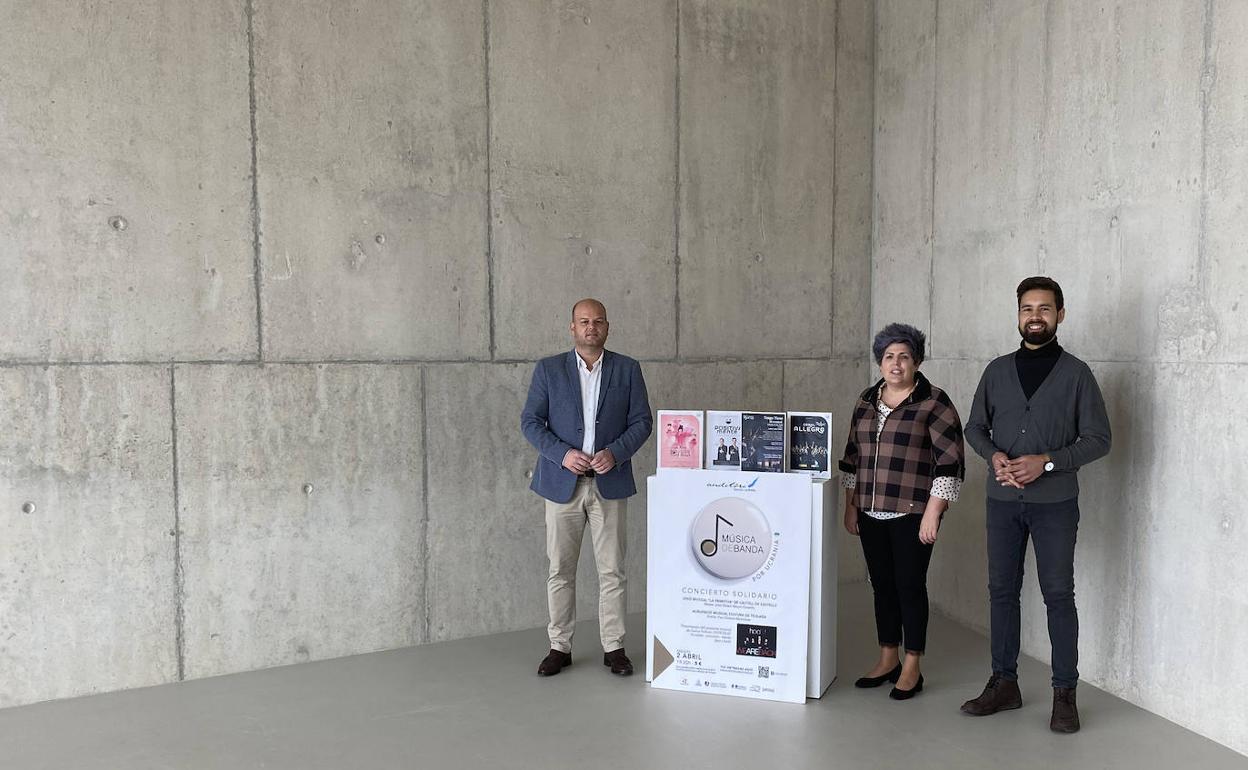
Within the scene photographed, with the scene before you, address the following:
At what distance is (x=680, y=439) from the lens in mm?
4238

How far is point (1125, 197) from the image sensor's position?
160 inches

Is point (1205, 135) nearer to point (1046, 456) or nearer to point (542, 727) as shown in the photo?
point (1046, 456)

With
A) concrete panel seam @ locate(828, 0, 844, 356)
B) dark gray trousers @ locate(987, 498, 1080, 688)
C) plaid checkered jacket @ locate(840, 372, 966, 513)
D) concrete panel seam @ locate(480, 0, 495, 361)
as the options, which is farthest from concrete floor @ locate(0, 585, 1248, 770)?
concrete panel seam @ locate(828, 0, 844, 356)

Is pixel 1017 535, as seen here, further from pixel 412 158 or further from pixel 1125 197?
pixel 412 158

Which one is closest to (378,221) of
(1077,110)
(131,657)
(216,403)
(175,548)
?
(216,403)

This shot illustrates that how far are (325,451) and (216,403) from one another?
21.7 inches

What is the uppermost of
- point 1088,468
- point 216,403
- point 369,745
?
point 216,403

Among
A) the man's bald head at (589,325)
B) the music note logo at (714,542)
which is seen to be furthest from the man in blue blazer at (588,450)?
the music note logo at (714,542)

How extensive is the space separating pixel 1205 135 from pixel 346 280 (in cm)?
378

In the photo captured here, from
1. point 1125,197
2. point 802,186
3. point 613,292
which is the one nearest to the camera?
point 1125,197

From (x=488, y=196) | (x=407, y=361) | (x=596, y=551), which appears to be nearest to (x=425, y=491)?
(x=407, y=361)

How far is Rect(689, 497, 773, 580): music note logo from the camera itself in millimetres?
4074

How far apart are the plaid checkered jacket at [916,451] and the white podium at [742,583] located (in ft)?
0.87

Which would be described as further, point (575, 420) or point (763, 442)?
point (575, 420)
